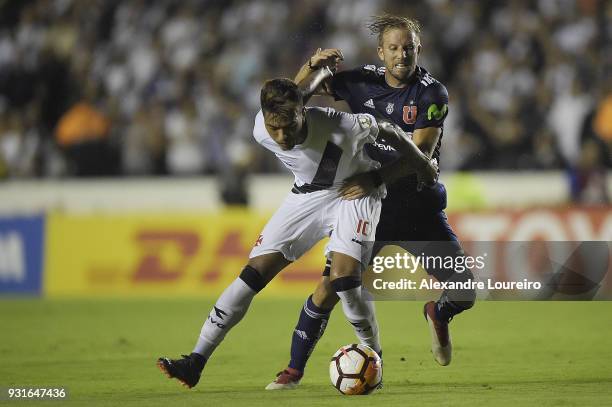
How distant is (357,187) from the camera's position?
282 inches

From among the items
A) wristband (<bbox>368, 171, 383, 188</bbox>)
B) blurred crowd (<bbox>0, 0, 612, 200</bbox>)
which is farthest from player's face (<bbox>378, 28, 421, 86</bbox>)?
blurred crowd (<bbox>0, 0, 612, 200</bbox>)

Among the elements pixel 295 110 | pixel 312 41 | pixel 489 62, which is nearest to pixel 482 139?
pixel 489 62

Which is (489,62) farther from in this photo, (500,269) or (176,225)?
(500,269)

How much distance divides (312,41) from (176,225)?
3.63 meters

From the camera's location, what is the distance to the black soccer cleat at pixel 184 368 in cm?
701

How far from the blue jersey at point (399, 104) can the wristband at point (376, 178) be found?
361 mm

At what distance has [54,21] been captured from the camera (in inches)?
733

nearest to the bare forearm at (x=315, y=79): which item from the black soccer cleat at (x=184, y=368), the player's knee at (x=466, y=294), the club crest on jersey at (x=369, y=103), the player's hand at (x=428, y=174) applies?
the club crest on jersey at (x=369, y=103)

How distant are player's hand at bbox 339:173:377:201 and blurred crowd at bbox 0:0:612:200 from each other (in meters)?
8.32

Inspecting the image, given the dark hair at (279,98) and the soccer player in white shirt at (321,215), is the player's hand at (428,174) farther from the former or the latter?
the dark hair at (279,98)

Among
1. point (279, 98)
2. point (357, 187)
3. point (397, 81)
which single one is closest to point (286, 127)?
point (279, 98)

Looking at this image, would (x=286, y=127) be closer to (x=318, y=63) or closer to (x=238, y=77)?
(x=318, y=63)

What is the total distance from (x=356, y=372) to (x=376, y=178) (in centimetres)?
122

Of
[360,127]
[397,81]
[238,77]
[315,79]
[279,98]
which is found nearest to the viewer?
[279,98]
